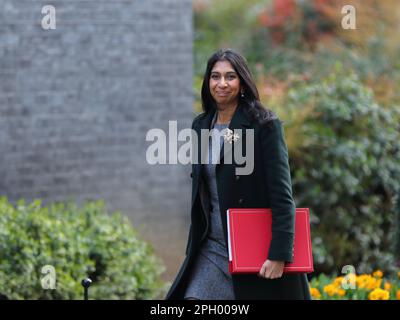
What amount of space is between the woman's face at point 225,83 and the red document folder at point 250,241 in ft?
1.85

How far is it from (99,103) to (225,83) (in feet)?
12.9

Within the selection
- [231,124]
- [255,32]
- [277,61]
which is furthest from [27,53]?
[255,32]

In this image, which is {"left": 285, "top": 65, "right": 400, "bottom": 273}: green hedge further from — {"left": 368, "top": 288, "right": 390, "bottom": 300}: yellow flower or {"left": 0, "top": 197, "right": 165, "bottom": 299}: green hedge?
{"left": 368, "top": 288, "right": 390, "bottom": 300}: yellow flower

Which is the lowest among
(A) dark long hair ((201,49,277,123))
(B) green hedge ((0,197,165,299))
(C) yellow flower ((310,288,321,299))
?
(C) yellow flower ((310,288,321,299))

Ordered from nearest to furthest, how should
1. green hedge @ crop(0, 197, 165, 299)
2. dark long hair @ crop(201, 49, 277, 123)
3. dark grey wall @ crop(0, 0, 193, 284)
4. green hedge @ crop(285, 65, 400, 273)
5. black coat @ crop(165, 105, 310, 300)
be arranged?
1. black coat @ crop(165, 105, 310, 300)
2. dark long hair @ crop(201, 49, 277, 123)
3. green hedge @ crop(0, 197, 165, 299)
4. dark grey wall @ crop(0, 0, 193, 284)
5. green hedge @ crop(285, 65, 400, 273)

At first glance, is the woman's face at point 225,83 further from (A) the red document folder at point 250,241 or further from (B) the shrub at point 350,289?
(B) the shrub at point 350,289

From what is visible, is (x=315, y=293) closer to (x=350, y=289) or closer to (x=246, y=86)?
(x=350, y=289)

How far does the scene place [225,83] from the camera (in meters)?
4.68

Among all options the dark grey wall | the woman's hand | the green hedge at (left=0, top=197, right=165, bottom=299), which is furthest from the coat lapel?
the dark grey wall

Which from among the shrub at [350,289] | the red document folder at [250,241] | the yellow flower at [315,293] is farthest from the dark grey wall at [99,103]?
the red document folder at [250,241]

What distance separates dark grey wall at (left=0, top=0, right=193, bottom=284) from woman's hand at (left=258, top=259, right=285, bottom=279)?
156 inches

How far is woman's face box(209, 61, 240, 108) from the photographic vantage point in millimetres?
4691

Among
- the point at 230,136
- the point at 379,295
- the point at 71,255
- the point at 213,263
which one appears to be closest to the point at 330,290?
the point at 379,295
